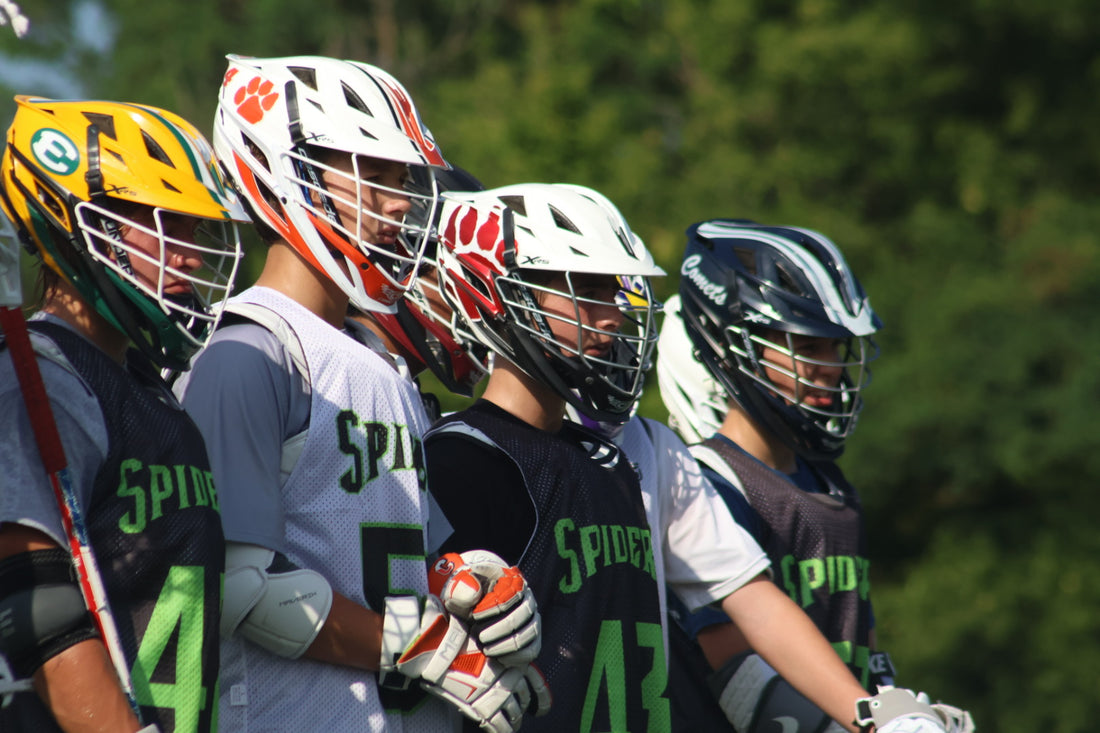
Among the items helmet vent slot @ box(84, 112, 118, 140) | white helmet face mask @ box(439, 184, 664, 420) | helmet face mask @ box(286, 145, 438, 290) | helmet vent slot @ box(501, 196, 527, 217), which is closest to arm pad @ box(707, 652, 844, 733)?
white helmet face mask @ box(439, 184, 664, 420)

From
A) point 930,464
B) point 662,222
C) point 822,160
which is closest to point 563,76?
point 662,222

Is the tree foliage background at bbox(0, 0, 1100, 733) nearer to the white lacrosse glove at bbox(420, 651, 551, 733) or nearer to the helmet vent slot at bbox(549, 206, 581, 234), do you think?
the helmet vent slot at bbox(549, 206, 581, 234)

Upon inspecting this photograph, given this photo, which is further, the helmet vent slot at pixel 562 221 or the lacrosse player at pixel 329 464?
the helmet vent slot at pixel 562 221

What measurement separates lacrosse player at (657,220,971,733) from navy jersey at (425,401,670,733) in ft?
2.52

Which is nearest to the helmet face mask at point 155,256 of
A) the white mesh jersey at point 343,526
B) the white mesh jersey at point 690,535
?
the white mesh jersey at point 343,526

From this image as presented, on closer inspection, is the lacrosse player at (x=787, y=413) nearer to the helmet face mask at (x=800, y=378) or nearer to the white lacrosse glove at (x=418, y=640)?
the helmet face mask at (x=800, y=378)

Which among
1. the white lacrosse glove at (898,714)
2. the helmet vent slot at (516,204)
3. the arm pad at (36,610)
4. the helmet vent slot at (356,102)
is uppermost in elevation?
the helmet vent slot at (356,102)

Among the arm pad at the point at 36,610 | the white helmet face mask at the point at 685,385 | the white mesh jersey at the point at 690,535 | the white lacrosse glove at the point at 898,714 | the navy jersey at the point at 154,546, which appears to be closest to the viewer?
the arm pad at the point at 36,610

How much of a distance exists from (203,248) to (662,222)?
10500 mm

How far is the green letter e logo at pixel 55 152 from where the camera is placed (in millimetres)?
3055

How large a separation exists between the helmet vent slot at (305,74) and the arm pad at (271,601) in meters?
A: 1.26

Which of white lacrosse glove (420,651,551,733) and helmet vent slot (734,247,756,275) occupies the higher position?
A: helmet vent slot (734,247,756,275)

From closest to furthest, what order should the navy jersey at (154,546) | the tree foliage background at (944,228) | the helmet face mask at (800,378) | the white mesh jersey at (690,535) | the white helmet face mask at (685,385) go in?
the navy jersey at (154,546)
the white mesh jersey at (690,535)
the helmet face mask at (800,378)
the white helmet face mask at (685,385)
the tree foliage background at (944,228)

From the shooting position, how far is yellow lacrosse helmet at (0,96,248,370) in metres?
2.99
